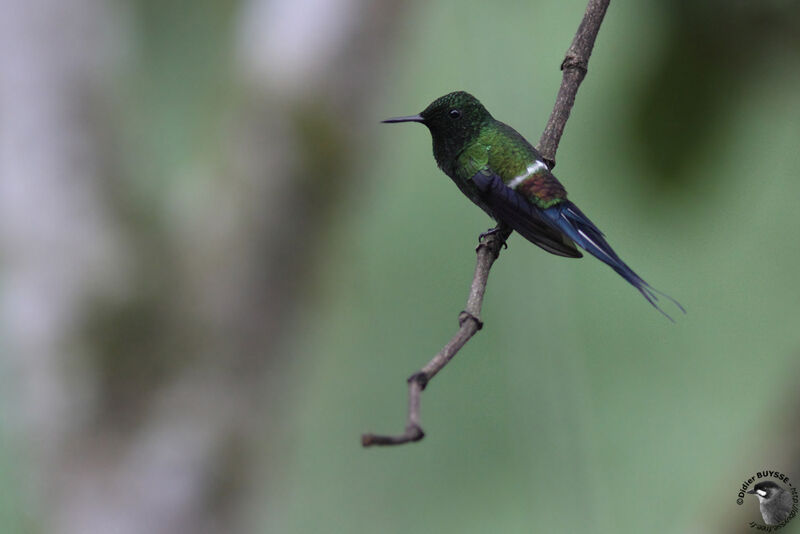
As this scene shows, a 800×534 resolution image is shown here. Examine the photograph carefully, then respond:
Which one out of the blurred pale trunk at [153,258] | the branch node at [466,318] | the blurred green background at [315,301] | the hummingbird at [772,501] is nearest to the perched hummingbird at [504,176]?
the branch node at [466,318]

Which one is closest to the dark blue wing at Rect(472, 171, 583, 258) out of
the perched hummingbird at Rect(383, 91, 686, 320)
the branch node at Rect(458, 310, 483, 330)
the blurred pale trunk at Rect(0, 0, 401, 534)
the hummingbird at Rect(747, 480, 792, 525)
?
the perched hummingbird at Rect(383, 91, 686, 320)

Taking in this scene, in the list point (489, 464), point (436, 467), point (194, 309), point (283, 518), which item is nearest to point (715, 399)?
point (489, 464)

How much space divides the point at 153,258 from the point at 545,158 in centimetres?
202

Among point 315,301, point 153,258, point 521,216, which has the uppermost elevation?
point 521,216

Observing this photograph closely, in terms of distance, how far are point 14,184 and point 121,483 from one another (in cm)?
85

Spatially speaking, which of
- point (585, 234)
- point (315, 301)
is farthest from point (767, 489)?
point (315, 301)

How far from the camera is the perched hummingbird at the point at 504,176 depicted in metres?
0.55

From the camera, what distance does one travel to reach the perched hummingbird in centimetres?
55

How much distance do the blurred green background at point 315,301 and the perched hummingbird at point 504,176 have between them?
108cm

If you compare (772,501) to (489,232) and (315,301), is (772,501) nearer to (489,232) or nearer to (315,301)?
(489,232)

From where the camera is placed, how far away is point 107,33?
2.29 metres

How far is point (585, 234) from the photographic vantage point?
54 centimetres

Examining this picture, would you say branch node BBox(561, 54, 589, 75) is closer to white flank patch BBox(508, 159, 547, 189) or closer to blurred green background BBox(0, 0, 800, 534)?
white flank patch BBox(508, 159, 547, 189)

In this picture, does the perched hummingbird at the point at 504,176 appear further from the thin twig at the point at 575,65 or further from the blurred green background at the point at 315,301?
the blurred green background at the point at 315,301
